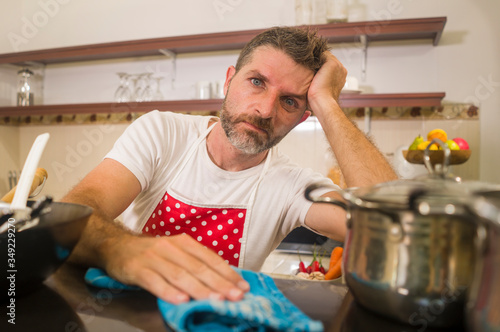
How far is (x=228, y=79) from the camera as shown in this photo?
1421 mm

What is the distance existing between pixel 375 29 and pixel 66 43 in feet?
7.88

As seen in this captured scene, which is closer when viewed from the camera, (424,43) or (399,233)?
(399,233)

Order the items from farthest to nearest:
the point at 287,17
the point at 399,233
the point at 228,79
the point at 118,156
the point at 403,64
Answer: the point at 287,17 < the point at 403,64 < the point at 228,79 < the point at 118,156 < the point at 399,233

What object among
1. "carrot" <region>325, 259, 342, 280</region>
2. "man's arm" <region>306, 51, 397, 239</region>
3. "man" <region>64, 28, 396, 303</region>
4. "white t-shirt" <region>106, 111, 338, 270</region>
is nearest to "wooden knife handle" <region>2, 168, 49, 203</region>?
"man" <region>64, 28, 396, 303</region>

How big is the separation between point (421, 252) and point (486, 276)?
0.26ft

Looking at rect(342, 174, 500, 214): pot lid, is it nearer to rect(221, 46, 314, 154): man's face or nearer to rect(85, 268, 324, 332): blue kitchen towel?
rect(85, 268, 324, 332): blue kitchen towel

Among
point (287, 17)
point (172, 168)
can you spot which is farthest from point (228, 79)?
point (287, 17)

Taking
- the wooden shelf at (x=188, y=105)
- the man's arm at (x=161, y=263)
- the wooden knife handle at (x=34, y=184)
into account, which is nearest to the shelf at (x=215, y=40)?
the wooden shelf at (x=188, y=105)

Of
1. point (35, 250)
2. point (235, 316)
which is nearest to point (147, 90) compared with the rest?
point (35, 250)

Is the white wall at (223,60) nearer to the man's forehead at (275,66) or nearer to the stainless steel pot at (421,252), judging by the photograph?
the man's forehead at (275,66)

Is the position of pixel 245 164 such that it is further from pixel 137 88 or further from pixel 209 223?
pixel 137 88

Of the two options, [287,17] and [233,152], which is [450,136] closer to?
[287,17]

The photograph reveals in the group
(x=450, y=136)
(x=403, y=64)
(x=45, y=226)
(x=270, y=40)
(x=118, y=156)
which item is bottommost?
(x=45, y=226)

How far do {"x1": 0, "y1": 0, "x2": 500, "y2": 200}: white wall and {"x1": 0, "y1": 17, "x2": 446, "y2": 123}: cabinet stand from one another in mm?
109
